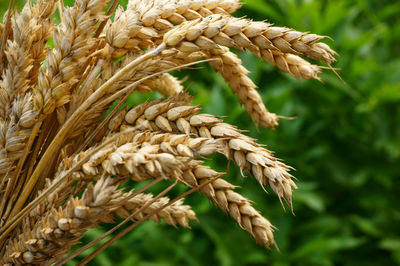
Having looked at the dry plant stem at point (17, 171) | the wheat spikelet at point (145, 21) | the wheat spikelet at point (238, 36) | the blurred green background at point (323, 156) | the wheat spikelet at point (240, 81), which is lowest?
the blurred green background at point (323, 156)

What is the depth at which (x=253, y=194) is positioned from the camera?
1992mm

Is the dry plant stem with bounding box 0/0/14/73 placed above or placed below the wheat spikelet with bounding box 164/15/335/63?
below

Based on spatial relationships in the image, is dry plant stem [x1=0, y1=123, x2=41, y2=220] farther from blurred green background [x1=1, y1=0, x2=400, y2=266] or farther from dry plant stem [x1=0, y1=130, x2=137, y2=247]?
blurred green background [x1=1, y1=0, x2=400, y2=266]

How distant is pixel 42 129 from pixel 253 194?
4.92 ft

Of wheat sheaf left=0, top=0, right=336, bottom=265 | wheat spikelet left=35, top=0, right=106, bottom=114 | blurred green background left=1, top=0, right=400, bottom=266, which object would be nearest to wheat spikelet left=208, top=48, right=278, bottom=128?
wheat sheaf left=0, top=0, right=336, bottom=265

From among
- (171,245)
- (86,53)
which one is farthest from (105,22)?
(171,245)

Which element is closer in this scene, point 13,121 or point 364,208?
point 13,121

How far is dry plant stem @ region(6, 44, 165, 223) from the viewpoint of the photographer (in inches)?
21.0

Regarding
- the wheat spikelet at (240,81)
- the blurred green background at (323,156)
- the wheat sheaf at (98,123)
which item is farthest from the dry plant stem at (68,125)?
the blurred green background at (323,156)

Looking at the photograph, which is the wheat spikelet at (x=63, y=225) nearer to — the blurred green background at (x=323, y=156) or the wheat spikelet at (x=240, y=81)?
the wheat spikelet at (x=240, y=81)

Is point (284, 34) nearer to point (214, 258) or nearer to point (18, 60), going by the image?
point (18, 60)

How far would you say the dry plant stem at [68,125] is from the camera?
1.75 ft

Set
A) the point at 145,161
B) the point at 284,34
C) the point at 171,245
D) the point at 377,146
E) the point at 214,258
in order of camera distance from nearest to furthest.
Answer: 1. the point at 145,161
2. the point at 284,34
3. the point at 171,245
4. the point at 214,258
5. the point at 377,146

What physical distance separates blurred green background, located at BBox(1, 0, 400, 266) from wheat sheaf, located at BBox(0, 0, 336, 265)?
1344mm
